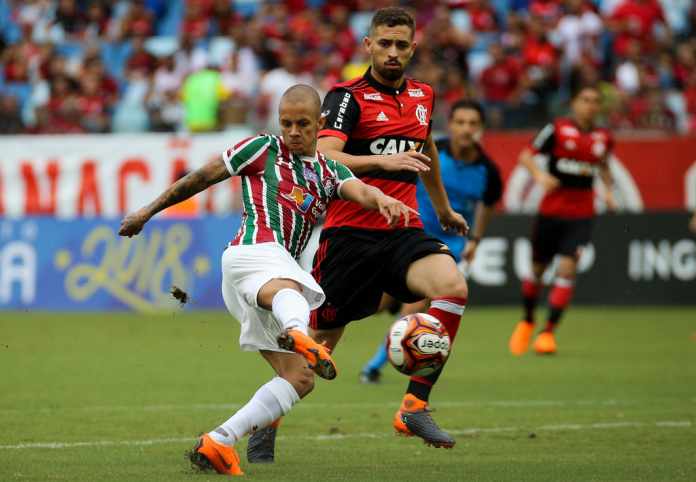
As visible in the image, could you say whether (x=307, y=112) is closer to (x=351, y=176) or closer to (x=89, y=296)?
(x=351, y=176)

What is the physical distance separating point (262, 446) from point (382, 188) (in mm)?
1669

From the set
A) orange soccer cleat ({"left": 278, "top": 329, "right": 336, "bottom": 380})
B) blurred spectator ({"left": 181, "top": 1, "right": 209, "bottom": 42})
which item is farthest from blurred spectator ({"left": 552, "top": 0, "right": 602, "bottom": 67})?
orange soccer cleat ({"left": 278, "top": 329, "right": 336, "bottom": 380})

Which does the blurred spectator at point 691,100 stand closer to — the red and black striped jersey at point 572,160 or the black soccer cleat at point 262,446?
the red and black striped jersey at point 572,160

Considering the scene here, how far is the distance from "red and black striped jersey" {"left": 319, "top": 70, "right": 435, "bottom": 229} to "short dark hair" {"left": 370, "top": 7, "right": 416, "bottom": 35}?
1.06 ft

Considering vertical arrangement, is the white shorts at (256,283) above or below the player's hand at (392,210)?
below

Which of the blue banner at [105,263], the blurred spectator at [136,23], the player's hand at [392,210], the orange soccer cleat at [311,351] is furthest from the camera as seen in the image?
the blurred spectator at [136,23]

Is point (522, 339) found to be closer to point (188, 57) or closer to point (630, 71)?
point (630, 71)

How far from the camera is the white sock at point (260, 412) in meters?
6.32

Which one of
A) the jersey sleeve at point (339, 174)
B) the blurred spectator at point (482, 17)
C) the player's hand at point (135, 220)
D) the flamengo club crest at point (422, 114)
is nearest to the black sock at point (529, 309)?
the flamengo club crest at point (422, 114)

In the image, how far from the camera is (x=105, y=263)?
1767cm

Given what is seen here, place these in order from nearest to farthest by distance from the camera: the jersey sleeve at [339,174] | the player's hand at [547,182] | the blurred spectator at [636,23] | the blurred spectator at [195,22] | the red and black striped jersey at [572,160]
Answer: the jersey sleeve at [339,174]
the player's hand at [547,182]
the red and black striped jersey at [572,160]
the blurred spectator at [636,23]
the blurred spectator at [195,22]

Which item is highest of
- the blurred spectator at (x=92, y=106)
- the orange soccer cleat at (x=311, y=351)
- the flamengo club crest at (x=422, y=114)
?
the flamengo club crest at (x=422, y=114)

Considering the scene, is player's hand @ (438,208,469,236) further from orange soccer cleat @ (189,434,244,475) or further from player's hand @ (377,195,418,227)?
orange soccer cleat @ (189,434,244,475)

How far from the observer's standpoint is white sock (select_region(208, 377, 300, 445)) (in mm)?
6320
